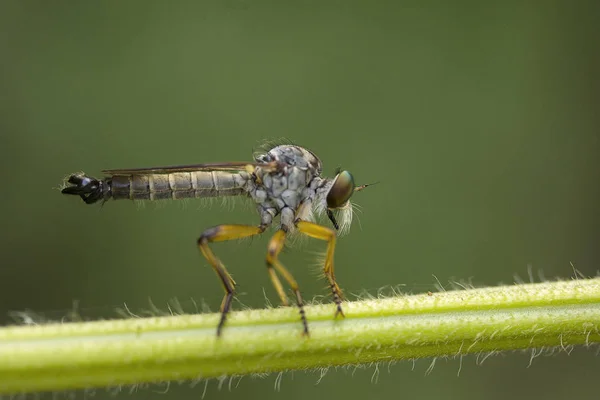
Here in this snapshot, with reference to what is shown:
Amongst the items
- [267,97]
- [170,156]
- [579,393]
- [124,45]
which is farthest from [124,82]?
[579,393]

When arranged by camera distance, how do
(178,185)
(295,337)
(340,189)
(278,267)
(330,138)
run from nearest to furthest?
(295,337), (278,267), (340,189), (178,185), (330,138)

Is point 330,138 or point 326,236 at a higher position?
point 326,236

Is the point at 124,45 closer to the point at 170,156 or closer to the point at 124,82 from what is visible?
the point at 124,82

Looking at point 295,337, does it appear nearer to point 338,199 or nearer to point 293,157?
point 338,199

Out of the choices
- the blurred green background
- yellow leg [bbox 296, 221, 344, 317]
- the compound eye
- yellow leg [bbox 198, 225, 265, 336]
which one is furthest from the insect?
the blurred green background

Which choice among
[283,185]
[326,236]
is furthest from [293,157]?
[326,236]

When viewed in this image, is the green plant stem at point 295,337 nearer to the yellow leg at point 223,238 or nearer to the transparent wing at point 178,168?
the yellow leg at point 223,238
